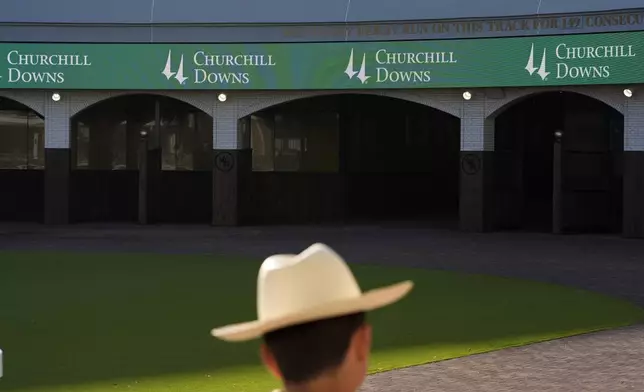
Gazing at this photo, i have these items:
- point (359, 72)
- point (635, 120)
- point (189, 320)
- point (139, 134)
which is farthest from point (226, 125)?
point (189, 320)

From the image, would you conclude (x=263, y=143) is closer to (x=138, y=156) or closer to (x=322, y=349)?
(x=138, y=156)

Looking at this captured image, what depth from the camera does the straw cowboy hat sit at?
2576 millimetres

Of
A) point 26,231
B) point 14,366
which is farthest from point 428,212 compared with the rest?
point 14,366

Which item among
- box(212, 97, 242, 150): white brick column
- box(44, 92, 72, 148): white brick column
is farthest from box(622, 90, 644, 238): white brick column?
box(44, 92, 72, 148): white brick column

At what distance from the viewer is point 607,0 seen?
2673 cm

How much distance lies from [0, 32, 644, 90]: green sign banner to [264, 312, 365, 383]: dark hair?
959 inches

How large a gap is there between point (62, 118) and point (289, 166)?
646cm

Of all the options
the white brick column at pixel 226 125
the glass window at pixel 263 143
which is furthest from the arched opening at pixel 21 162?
the glass window at pixel 263 143

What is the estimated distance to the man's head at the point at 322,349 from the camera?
261 cm

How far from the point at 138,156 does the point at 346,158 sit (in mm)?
5879

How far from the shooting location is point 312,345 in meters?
2.60

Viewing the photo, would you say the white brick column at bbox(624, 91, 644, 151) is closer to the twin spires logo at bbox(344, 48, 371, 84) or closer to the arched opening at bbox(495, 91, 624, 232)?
the arched opening at bbox(495, 91, 624, 232)

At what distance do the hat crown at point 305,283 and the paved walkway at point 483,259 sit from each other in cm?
699

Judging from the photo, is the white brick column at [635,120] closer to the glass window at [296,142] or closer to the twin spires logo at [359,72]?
the twin spires logo at [359,72]
